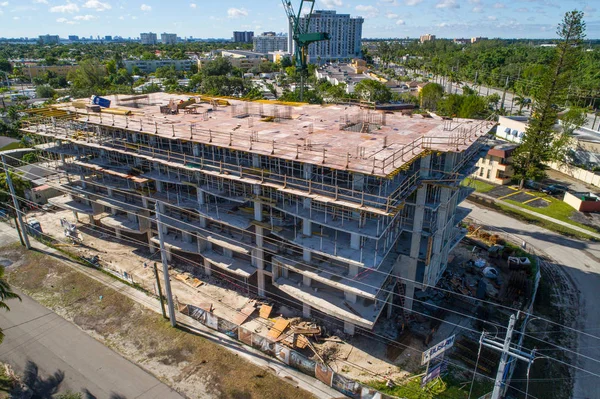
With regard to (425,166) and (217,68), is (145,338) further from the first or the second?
(217,68)

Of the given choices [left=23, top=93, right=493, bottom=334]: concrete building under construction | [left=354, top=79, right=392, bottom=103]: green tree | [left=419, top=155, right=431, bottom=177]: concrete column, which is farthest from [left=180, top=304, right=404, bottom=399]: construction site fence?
[left=354, top=79, right=392, bottom=103]: green tree

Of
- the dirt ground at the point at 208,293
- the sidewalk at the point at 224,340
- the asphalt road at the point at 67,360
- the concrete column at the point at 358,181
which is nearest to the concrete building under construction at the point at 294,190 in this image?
the concrete column at the point at 358,181

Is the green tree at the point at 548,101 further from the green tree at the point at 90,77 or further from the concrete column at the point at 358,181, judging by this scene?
the green tree at the point at 90,77

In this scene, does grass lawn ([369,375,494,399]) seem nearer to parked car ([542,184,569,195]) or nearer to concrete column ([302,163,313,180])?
concrete column ([302,163,313,180])

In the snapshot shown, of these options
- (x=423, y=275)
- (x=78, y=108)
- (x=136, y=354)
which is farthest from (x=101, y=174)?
(x=423, y=275)

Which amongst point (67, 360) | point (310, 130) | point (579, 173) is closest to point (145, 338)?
point (67, 360)

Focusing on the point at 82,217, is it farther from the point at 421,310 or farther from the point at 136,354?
the point at 421,310
